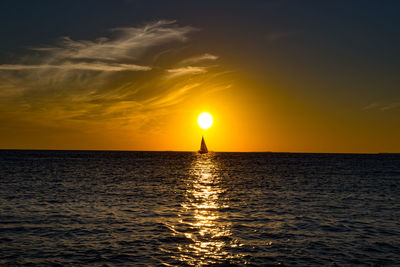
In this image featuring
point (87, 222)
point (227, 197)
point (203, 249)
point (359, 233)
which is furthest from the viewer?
point (227, 197)

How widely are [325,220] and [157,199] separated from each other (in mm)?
21249

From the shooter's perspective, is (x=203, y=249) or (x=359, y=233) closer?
(x=203, y=249)

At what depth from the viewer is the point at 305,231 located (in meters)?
25.9

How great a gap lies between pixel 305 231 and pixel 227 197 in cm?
2118

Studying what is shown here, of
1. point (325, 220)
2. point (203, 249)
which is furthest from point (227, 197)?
point (203, 249)

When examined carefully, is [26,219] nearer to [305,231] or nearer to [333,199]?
[305,231]

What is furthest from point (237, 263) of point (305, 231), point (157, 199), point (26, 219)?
point (157, 199)

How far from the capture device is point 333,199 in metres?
45.0

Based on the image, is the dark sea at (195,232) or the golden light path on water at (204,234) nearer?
the dark sea at (195,232)

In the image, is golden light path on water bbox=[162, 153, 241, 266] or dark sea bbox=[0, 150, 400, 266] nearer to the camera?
dark sea bbox=[0, 150, 400, 266]

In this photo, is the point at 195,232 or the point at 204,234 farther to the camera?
the point at 195,232

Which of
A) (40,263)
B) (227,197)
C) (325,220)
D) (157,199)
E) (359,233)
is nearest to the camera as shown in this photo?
(40,263)

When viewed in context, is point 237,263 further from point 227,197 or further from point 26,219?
point 227,197

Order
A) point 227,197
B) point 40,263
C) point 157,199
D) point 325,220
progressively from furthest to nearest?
point 227,197, point 157,199, point 325,220, point 40,263
